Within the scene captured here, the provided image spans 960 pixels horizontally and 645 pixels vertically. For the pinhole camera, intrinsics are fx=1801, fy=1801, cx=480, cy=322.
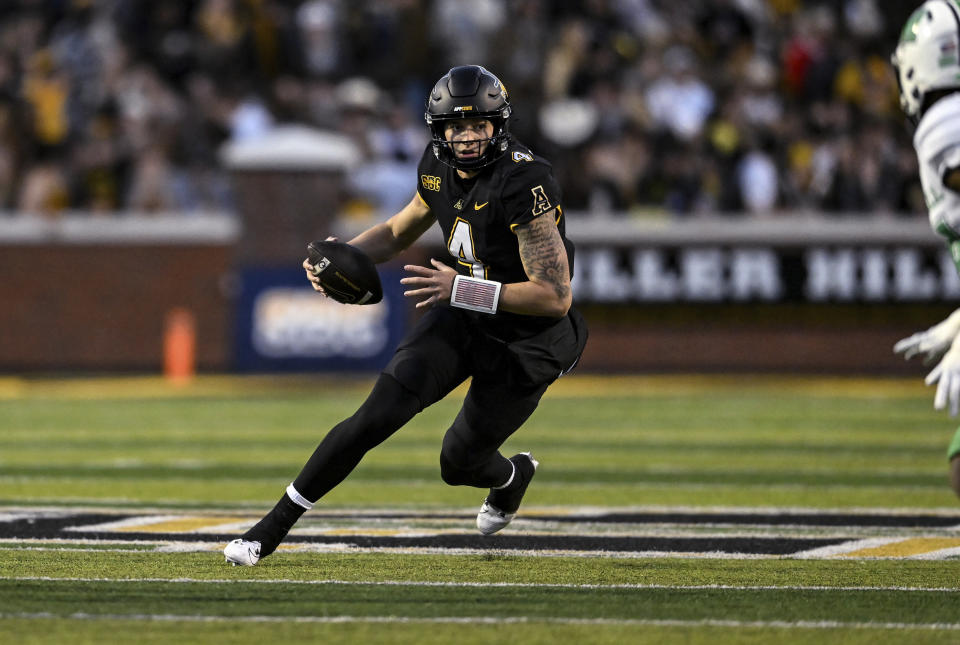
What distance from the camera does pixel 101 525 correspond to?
23.5 feet

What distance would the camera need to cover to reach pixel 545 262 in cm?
603

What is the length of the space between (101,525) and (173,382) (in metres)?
10.3

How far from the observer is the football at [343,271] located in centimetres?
615

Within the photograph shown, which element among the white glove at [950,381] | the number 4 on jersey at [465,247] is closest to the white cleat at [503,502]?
the number 4 on jersey at [465,247]

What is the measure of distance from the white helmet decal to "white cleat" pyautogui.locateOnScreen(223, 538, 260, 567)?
2490 mm

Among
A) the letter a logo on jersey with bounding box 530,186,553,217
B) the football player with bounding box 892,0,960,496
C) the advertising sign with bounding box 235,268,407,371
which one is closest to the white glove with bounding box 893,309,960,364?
the football player with bounding box 892,0,960,496

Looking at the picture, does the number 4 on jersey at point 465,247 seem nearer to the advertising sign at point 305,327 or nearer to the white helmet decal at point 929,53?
the white helmet decal at point 929,53

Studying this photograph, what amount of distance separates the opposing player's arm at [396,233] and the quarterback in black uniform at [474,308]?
13 millimetres

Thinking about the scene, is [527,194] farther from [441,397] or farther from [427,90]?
[427,90]

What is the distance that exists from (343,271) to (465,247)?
438 mm

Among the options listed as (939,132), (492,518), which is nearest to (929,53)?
(939,132)

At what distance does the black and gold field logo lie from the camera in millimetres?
6340

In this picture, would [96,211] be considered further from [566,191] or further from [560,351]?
[560,351]

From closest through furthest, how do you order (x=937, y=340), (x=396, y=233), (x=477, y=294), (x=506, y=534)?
(x=937, y=340)
(x=477, y=294)
(x=396, y=233)
(x=506, y=534)
